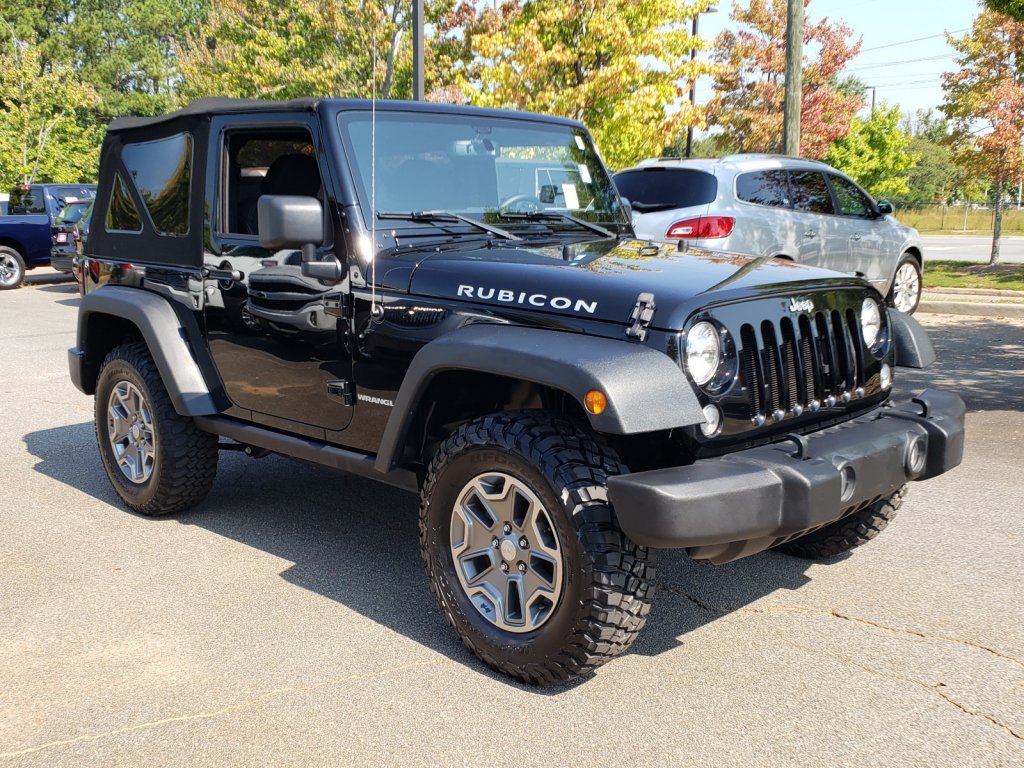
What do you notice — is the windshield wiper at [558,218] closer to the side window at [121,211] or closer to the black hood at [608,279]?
the black hood at [608,279]

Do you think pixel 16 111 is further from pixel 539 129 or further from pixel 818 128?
pixel 539 129

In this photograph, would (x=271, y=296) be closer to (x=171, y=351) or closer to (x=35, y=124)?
(x=171, y=351)

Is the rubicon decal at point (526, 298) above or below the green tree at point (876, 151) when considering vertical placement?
below

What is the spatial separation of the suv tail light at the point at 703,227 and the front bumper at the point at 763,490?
238 inches

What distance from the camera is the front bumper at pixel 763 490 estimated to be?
9.49 feet

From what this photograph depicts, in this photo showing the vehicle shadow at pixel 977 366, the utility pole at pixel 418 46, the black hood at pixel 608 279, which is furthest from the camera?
the utility pole at pixel 418 46

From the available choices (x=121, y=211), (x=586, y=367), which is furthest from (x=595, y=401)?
(x=121, y=211)

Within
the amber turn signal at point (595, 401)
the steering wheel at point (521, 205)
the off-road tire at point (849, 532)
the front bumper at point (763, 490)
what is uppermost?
the steering wheel at point (521, 205)

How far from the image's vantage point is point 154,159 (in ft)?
16.4

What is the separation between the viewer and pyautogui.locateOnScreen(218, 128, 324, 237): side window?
4.33 m

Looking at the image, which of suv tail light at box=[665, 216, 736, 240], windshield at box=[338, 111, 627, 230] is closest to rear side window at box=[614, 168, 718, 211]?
suv tail light at box=[665, 216, 736, 240]

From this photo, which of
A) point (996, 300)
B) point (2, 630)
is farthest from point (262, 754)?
point (996, 300)

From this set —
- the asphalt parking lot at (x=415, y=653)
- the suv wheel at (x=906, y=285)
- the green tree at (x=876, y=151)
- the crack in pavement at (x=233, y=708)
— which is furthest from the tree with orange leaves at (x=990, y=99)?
the green tree at (x=876, y=151)

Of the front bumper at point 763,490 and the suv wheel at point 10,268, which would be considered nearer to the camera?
the front bumper at point 763,490
